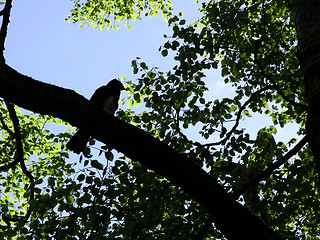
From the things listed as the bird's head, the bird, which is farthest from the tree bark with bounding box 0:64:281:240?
the bird's head

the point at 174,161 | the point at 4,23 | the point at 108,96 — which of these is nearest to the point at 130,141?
the point at 174,161

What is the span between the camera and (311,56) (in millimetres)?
3105

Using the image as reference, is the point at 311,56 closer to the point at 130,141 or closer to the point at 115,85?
the point at 130,141

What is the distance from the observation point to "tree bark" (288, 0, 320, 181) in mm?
2733

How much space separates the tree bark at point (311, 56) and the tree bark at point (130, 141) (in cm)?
89

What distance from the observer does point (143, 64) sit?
5988 millimetres

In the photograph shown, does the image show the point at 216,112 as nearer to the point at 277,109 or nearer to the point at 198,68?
the point at 198,68

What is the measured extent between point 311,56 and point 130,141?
79.5 inches

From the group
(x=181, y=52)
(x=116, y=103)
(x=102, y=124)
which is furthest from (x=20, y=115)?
(x=102, y=124)

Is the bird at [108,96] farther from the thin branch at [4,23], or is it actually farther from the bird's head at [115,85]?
the thin branch at [4,23]

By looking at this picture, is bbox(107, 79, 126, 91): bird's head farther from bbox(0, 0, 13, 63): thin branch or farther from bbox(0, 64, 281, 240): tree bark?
bbox(0, 64, 281, 240): tree bark

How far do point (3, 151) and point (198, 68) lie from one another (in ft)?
20.4

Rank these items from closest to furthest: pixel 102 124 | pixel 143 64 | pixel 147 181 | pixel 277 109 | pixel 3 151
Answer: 1. pixel 102 124
2. pixel 147 181
3. pixel 143 64
4. pixel 277 109
5. pixel 3 151

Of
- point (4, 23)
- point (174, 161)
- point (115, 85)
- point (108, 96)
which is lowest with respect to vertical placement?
point (174, 161)
